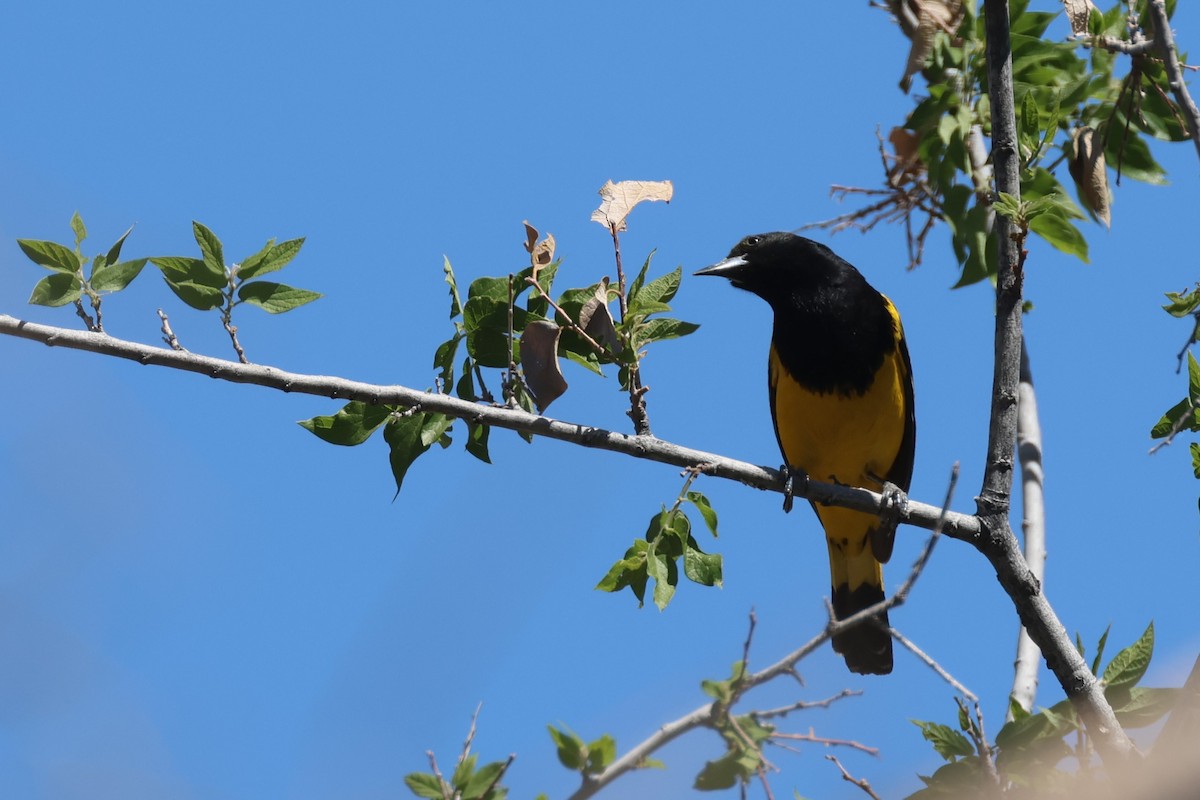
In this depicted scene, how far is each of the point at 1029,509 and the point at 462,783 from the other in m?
2.89

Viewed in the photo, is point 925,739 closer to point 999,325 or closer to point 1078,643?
point 1078,643

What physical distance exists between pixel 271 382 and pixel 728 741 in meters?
1.58

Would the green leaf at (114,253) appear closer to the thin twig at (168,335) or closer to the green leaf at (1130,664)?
the thin twig at (168,335)

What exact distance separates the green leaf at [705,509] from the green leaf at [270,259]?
1.36 metres

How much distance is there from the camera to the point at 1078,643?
139 inches

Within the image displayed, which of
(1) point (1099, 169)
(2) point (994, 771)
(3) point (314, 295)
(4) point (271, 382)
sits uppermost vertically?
(1) point (1099, 169)

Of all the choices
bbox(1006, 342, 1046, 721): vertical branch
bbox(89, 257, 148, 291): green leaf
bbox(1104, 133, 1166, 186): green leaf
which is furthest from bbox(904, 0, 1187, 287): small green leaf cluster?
bbox(89, 257, 148, 291): green leaf

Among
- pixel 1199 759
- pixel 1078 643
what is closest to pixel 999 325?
pixel 1078 643

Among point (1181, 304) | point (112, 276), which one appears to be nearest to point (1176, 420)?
point (1181, 304)

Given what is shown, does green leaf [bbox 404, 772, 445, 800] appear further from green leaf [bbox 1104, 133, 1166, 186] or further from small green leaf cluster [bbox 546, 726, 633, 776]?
green leaf [bbox 1104, 133, 1166, 186]

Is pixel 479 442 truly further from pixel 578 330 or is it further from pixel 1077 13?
pixel 1077 13

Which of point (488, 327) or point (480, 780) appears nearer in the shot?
point (480, 780)

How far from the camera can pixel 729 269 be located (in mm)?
5375

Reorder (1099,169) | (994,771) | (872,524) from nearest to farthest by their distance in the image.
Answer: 1. (994,771)
2. (1099,169)
3. (872,524)
